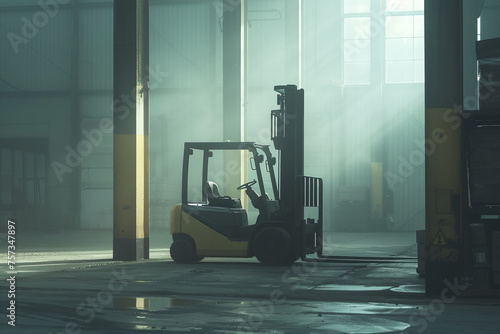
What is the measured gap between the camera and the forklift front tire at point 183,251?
1390 centimetres

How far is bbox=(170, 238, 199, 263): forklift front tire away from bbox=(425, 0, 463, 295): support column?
18.6 feet

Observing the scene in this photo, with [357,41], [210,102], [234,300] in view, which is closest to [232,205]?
[234,300]

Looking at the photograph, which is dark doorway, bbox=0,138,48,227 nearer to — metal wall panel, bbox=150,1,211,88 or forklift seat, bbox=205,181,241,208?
metal wall panel, bbox=150,1,211,88

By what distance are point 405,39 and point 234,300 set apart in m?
22.4

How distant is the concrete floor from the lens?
6.96 metres

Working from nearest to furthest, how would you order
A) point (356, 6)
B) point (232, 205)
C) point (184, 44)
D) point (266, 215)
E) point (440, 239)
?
point (440, 239) → point (266, 215) → point (232, 205) → point (356, 6) → point (184, 44)

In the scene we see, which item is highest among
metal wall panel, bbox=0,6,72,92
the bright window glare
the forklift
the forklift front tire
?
the bright window glare

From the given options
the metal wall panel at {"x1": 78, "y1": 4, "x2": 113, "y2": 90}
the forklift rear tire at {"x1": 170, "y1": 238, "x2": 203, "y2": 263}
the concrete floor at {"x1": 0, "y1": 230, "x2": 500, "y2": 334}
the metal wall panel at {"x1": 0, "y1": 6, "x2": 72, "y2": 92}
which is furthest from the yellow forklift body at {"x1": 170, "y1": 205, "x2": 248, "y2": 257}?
the metal wall panel at {"x1": 0, "y1": 6, "x2": 72, "y2": 92}

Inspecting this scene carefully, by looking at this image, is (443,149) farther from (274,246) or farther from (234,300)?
(274,246)

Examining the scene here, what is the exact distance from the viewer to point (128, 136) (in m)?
14.6

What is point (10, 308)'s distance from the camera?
8141 millimetres

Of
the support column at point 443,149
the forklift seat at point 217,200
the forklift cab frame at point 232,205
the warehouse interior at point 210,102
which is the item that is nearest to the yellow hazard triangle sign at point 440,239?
the support column at point 443,149

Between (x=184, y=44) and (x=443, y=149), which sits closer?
(x=443, y=149)

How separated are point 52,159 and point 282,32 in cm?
1045
